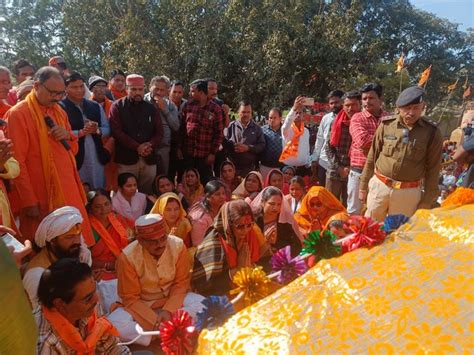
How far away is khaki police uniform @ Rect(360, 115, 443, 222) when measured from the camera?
3.75m

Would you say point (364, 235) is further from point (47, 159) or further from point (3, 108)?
point (3, 108)

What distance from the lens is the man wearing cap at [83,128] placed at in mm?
4395

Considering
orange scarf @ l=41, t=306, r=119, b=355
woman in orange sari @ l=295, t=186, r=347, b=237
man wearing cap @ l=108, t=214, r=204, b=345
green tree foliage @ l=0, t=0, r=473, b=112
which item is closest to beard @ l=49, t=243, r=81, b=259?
man wearing cap @ l=108, t=214, r=204, b=345

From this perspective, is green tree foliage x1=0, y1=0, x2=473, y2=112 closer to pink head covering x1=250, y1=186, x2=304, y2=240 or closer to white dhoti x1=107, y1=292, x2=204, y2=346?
pink head covering x1=250, y1=186, x2=304, y2=240

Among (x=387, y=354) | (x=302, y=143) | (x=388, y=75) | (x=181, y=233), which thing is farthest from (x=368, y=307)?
(x=388, y=75)

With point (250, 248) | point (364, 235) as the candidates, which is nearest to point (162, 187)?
point (250, 248)

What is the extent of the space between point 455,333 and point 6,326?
1293mm

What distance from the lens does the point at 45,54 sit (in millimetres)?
18219

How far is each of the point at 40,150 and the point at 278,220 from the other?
92.5 inches

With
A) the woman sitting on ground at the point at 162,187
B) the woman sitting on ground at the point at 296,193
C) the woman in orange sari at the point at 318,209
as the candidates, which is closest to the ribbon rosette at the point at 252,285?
the woman in orange sari at the point at 318,209

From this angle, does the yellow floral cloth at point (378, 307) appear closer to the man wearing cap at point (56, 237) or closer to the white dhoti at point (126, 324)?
the white dhoti at point (126, 324)

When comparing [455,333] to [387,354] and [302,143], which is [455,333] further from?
[302,143]

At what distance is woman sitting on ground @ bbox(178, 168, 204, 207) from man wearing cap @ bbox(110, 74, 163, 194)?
48 centimetres

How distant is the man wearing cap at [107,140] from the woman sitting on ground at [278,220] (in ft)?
5.90
